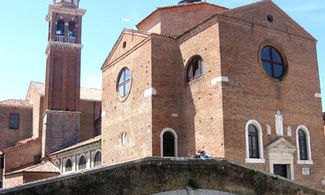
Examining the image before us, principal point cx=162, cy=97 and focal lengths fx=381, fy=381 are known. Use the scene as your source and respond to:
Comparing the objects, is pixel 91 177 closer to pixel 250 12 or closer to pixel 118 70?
pixel 250 12

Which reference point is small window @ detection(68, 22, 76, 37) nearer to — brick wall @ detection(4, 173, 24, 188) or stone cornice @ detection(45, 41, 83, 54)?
stone cornice @ detection(45, 41, 83, 54)

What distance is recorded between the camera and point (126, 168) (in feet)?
28.8

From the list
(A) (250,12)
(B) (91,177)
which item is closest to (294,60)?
(A) (250,12)

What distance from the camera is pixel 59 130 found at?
3419 cm

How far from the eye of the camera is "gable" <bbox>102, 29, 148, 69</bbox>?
1817cm

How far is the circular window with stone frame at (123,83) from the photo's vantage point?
61.5ft

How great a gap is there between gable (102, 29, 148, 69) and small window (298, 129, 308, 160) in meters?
8.00

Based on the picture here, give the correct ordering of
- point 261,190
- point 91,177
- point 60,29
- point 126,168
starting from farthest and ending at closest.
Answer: point 60,29 < point 261,190 < point 126,168 < point 91,177

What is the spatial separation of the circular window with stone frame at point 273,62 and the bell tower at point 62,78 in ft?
75.0

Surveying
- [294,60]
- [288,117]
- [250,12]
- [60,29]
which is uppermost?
[60,29]

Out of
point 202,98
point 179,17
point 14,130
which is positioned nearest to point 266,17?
point 202,98

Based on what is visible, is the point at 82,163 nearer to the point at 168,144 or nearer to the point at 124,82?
the point at 124,82

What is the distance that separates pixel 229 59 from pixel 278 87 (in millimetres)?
2752

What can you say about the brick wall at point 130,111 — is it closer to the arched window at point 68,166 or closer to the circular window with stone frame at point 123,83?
the circular window with stone frame at point 123,83
